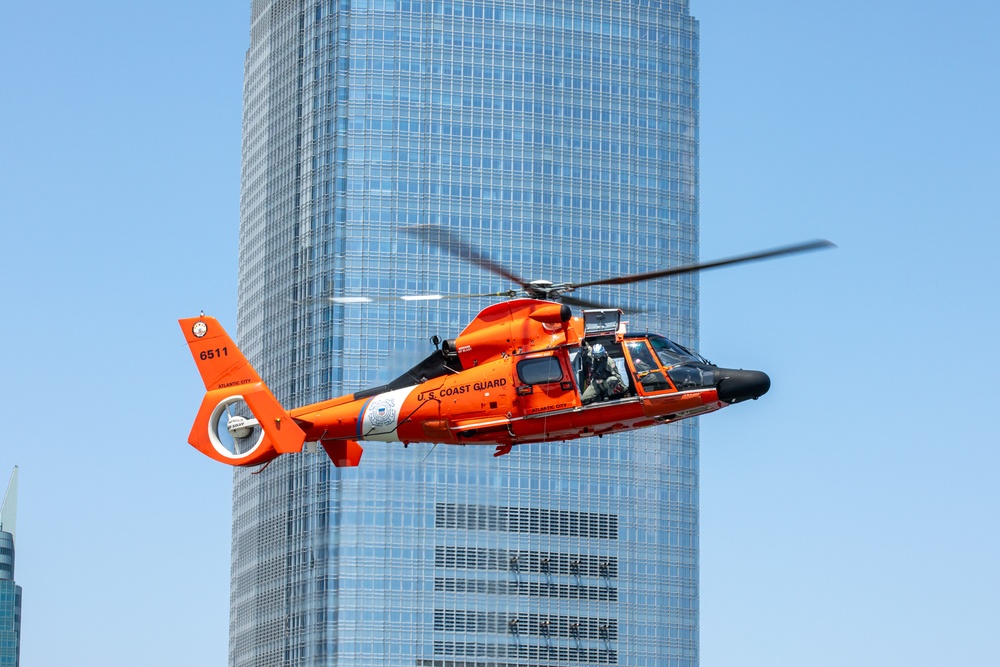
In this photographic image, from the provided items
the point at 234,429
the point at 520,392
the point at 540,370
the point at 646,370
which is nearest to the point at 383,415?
the point at 520,392

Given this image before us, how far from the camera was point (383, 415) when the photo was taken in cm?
7069

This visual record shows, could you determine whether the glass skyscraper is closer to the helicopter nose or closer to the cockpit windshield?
the cockpit windshield

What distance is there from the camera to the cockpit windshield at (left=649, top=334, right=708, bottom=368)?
68812 millimetres

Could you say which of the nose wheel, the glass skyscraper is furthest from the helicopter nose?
the glass skyscraper

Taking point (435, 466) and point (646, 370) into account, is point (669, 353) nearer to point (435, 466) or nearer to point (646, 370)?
point (646, 370)

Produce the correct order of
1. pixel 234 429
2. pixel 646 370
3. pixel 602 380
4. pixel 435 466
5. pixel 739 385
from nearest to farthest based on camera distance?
pixel 602 380 → pixel 646 370 → pixel 739 385 → pixel 234 429 → pixel 435 466

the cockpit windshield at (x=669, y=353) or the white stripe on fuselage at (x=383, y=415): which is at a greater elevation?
the cockpit windshield at (x=669, y=353)

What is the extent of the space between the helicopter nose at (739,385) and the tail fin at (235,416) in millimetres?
15156

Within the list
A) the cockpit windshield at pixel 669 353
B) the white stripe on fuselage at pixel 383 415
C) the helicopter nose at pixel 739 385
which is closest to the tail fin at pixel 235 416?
the white stripe on fuselage at pixel 383 415

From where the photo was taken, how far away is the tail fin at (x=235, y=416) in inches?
2815

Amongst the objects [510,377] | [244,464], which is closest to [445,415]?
[510,377]

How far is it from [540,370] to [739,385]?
7.02 metres

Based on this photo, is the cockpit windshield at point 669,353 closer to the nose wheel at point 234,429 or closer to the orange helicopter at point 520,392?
the orange helicopter at point 520,392

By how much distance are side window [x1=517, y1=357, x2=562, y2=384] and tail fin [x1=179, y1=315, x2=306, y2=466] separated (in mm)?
8523
